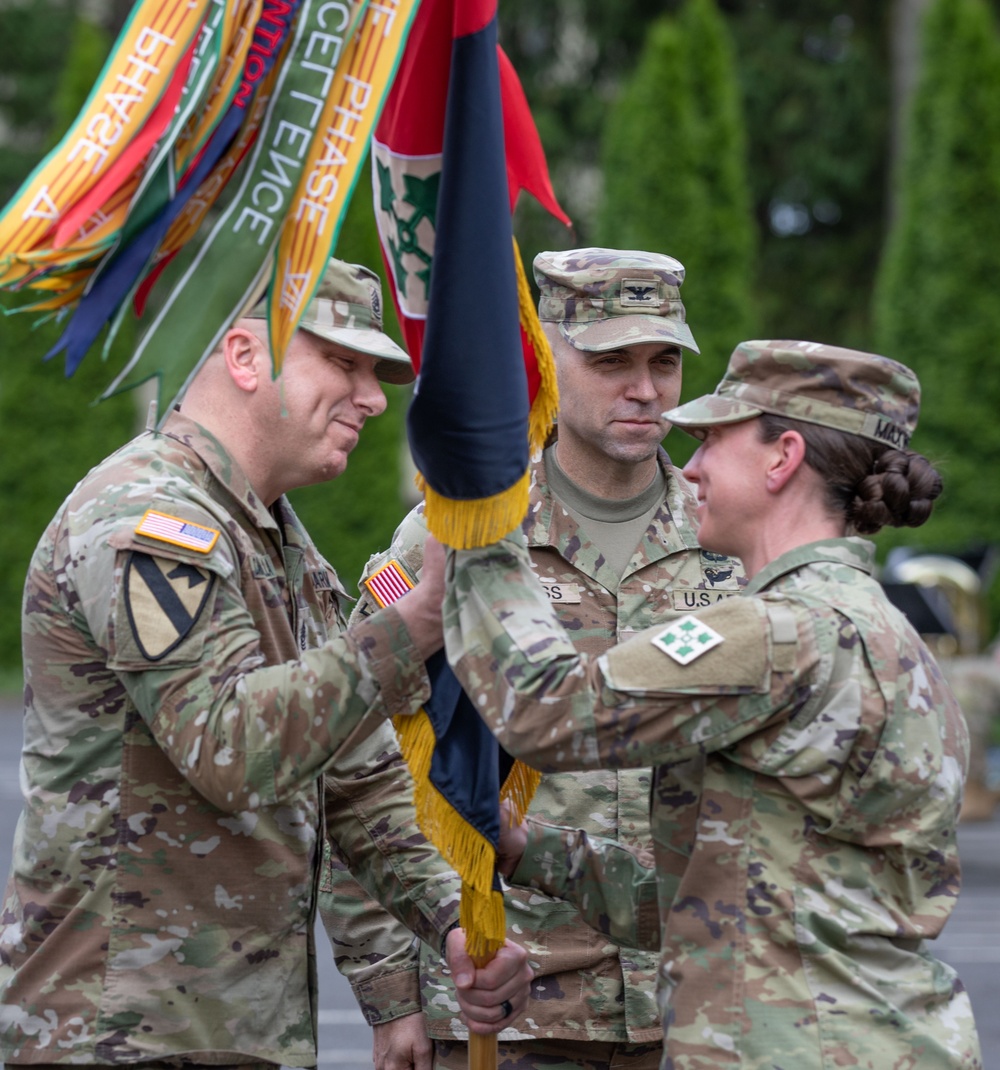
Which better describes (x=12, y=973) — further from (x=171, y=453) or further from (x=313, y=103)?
(x=313, y=103)

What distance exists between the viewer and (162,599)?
2.68 m

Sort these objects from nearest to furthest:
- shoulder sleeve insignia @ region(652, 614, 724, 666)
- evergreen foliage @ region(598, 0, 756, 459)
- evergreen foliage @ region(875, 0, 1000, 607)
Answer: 1. shoulder sleeve insignia @ region(652, 614, 724, 666)
2. evergreen foliage @ region(875, 0, 1000, 607)
3. evergreen foliage @ region(598, 0, 756, 459)

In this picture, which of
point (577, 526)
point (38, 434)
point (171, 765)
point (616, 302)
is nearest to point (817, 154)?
point (38, 434)

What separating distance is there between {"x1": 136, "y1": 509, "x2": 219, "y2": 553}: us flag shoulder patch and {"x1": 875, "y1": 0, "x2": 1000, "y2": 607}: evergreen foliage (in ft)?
49.6

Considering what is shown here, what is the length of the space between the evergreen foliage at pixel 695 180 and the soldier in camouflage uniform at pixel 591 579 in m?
13.8

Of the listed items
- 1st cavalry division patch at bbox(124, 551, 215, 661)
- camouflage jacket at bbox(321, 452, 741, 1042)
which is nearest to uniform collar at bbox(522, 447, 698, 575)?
camouflage jacket at bbox(321, 452, 741, 1042)

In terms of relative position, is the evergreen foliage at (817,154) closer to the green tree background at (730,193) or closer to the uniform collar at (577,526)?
the green tree background at (730,193)

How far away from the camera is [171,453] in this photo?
3.03 meters

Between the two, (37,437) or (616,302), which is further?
(37,437)

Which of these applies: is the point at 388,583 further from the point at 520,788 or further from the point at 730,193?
the point at 730,193

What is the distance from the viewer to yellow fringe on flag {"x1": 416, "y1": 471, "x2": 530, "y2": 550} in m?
2.66

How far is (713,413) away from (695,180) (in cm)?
1545

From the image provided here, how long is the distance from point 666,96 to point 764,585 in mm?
15819

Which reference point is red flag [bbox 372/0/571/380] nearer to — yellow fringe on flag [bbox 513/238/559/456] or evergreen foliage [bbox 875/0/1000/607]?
yellow fringe on flag [bbox 513/238/559/456]
